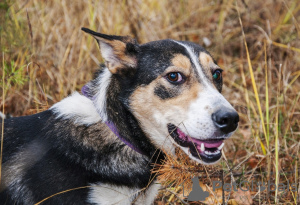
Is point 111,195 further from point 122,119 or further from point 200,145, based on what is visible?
point 200,145

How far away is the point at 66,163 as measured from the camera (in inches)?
108

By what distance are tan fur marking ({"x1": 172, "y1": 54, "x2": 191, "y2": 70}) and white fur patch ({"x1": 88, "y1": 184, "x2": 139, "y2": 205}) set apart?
1048 millimetres

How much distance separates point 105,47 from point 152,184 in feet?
3.87

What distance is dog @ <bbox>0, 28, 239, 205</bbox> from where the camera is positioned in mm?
2721

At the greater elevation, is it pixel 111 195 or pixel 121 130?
pixel 121 130

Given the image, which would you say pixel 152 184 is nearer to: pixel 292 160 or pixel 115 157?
pixel 115 157

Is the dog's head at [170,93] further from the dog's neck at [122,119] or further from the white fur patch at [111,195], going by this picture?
the white fur patch at [111,195]

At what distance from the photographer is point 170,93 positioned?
2920mm

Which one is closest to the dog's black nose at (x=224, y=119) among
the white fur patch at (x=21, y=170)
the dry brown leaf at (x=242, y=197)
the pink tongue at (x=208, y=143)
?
the pink tongue at (x=208, y=143)

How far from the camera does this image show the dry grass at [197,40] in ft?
12.5

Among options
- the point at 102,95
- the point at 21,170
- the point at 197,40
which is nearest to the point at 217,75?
the point at 102,95

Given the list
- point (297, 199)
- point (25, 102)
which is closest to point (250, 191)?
point (297, 199)

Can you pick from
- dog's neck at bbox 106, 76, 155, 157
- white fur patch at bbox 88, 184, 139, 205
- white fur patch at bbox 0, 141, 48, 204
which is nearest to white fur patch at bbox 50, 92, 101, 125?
dog's neck at bbox 106, 76, 155, 157

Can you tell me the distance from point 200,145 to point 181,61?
69 centimetres
